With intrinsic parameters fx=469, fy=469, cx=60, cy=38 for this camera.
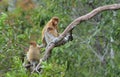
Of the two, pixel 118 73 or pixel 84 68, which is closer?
pixel 118 73

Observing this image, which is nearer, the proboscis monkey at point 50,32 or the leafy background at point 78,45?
the leafy background at point 78,45

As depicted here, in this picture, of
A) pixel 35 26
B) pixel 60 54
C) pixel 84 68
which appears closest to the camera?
pixel 60 54

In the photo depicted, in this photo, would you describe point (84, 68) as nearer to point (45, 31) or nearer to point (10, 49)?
point (45, 31)

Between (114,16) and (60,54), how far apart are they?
1.05 meters

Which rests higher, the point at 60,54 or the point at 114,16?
the point at 114,16

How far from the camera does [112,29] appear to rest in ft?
23.4

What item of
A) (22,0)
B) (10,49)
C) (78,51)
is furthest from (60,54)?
(22,0)

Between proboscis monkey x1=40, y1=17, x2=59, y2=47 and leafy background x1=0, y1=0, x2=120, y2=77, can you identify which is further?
proboscis monkey x1=40, y1=17, x2=59, y2=47

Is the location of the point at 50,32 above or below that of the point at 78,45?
above

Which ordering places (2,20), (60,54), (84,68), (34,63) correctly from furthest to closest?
(84,68) < (60,54) < (2,20) < (34,63)

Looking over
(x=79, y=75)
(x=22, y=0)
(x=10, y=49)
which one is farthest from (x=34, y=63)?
(x=22, y=0)

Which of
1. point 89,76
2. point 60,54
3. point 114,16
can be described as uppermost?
point 114,16

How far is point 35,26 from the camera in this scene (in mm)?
10562

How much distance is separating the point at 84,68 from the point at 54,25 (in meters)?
0.91
